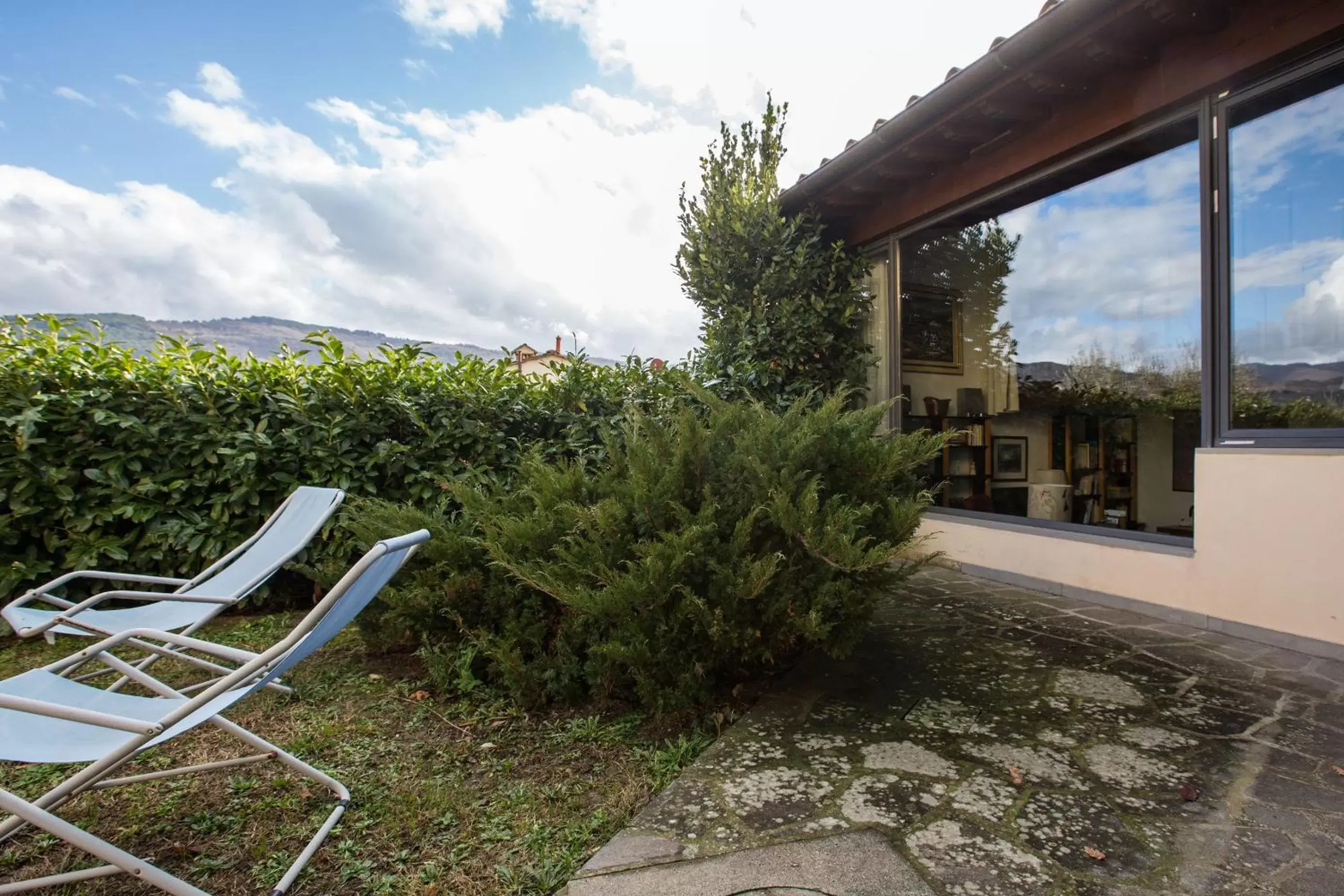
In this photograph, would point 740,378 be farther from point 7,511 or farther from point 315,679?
point 7,511

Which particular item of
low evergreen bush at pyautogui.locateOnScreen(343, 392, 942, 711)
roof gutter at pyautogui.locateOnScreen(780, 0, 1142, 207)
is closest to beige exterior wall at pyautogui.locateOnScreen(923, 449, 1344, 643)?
low evergreen bush at pyautogui.locateOnScreen(343, 392, 942, 711)

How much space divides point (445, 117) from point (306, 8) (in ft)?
5.31

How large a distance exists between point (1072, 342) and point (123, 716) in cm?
564

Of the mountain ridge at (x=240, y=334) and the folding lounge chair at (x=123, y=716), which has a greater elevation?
the mountain ridge at (x=240, y=334)

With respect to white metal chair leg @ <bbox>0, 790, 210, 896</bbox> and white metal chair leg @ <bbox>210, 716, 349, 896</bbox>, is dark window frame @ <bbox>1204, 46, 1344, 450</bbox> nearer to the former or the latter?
white metal chair leg @ <bbox>210, 716, 349, 896</bbox>

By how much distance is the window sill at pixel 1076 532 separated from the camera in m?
3.44

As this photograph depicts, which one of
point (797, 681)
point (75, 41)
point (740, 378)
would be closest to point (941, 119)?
point (740, 378)

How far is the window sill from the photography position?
11.3 feet

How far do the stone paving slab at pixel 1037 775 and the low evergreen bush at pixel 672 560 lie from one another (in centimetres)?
36

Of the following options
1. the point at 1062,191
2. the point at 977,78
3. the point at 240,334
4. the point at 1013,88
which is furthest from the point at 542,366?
the point at 1062,191

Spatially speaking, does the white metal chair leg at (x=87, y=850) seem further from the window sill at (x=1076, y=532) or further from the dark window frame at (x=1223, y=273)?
the dark window frame at (x=1223, y=273)

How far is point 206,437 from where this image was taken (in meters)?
3.58

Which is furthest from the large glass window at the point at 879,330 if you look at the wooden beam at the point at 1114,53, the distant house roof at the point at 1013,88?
the wooden beam at the point at 1114,53

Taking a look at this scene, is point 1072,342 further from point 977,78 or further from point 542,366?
point 542,366
